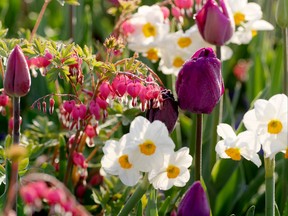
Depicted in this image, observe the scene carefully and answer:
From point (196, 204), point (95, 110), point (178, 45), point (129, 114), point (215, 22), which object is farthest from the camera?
point (178, 45)

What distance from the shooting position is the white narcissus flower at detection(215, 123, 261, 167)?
1.48 m

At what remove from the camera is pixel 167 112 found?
59.9 inches

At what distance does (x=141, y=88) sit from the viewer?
59.2 inches

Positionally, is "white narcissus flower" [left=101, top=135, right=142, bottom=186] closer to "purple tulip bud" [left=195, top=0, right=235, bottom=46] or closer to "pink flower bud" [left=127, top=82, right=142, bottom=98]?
"pink flower bud" [left=127, top=82, right=142, bottom=98]

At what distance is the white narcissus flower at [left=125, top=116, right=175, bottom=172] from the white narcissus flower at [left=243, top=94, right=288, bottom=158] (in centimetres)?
17

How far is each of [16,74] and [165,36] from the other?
0.87 meters

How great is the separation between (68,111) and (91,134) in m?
0.14

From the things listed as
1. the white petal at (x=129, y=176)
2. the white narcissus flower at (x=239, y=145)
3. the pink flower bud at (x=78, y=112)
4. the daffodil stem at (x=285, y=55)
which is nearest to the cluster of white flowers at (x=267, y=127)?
the white narcissus flower at (x=239, y=145)

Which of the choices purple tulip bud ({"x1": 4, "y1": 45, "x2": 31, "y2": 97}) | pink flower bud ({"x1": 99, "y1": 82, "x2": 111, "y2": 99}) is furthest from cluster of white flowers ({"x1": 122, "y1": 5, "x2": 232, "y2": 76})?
purple tulip bud ({"x1": 4, "y1": 45, "x2": 31, "y2": 97})

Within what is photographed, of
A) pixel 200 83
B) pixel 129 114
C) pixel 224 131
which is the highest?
pixel 200 83

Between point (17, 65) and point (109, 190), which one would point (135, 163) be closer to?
point (17, 65)

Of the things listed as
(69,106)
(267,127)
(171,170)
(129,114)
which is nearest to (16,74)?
(69,106)

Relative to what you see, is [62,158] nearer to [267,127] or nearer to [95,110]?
[95,110]

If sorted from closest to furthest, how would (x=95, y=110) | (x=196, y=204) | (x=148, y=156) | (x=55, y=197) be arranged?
(x=55, y=197), (x=196, y=204), (x=148, y=156), (x=95, y=110)
